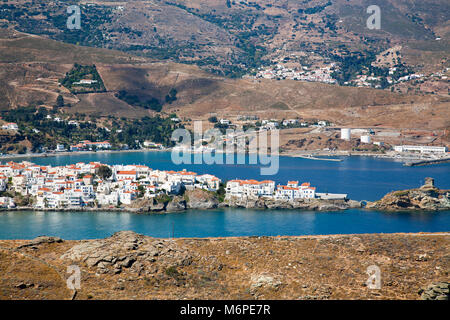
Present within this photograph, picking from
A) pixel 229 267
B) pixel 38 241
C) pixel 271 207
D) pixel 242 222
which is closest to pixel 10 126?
pixel 271 207

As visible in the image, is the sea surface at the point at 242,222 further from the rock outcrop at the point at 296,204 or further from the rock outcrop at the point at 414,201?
the rock outcrop at the point at 414,201

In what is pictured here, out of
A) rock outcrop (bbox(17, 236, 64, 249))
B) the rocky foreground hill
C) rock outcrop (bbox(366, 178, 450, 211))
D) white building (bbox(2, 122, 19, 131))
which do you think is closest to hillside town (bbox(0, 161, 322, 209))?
rock outcrop (bbox(366, 178, 450, 211))

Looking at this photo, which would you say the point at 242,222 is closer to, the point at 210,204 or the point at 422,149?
the point at 210,204

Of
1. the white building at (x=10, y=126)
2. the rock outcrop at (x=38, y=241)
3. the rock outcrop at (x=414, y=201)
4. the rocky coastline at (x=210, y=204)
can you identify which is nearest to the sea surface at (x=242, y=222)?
the rocky coastline at (x=210, y=204)

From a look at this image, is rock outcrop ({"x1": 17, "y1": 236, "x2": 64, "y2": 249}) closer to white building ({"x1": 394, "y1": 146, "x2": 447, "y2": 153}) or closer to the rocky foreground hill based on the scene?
the rocky foreground hill

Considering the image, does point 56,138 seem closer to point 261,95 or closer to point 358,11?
point 261,95
